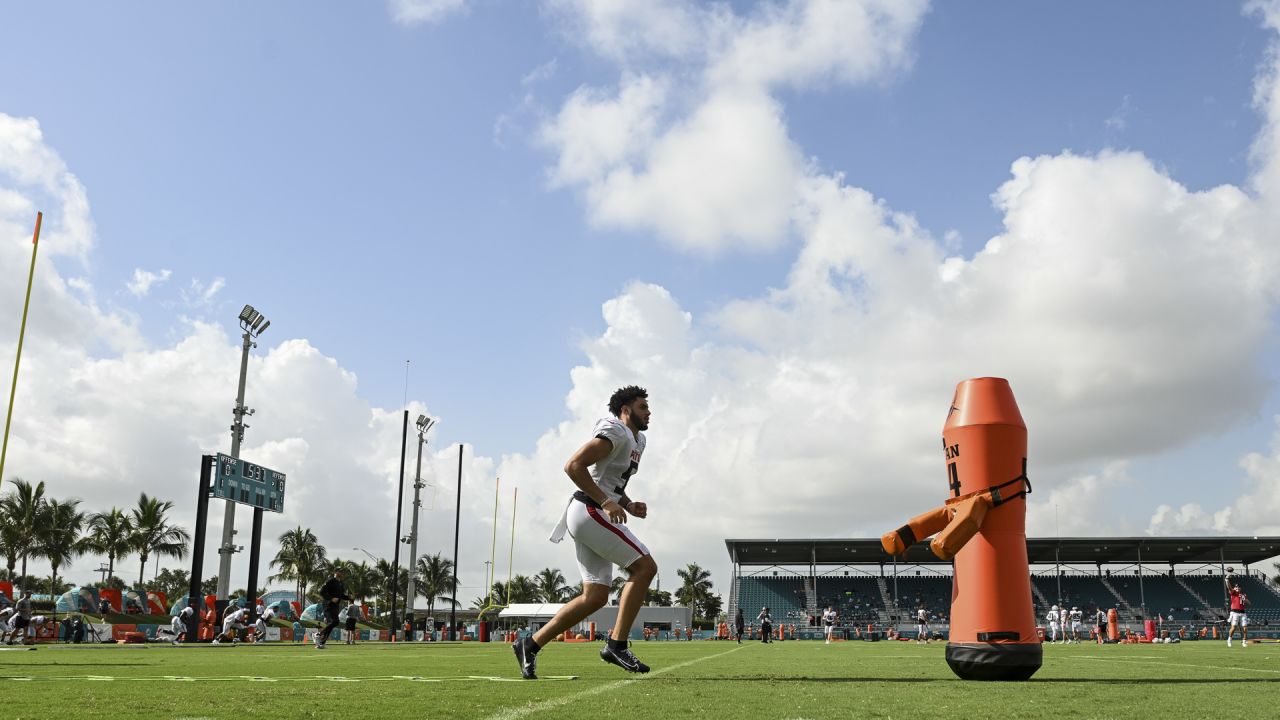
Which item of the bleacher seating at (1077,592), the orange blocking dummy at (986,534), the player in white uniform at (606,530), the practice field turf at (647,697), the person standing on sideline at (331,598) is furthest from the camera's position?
the bleacher seating at (1077,592)

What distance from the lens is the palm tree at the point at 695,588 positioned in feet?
355

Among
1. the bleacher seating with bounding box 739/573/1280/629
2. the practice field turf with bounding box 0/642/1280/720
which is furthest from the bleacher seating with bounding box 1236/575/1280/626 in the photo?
the practice field turf with bounding box 0/642/1280/720

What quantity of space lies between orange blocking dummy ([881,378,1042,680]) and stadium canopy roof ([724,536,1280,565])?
4948cm

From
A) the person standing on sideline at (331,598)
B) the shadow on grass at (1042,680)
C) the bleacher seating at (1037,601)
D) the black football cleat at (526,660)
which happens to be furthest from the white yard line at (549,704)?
the bleacher seating at (1037,601)

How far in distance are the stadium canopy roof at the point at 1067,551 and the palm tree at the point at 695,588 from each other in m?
44.8

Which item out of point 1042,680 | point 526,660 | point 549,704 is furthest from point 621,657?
point 1042,680

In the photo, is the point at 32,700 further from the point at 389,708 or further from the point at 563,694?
the point at 563,694

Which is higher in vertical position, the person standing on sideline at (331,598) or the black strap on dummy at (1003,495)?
the black strap on dummy at (1003,495)

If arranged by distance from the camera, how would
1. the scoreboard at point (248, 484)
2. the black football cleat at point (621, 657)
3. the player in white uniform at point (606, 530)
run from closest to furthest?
the player in white uniform at point (606, 530)
the black football cleat at point (621, 657)
the scoreboard at point (248, 484)

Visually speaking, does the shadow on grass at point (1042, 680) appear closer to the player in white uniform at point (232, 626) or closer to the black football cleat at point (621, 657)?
the black football cleat at point (621, 657)

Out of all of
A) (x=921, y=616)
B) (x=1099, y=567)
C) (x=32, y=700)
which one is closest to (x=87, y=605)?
(x=921, y=616)

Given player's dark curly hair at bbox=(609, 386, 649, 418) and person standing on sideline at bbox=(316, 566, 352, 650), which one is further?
person standing on sideline at bbox=(316, 566, 352, 650)

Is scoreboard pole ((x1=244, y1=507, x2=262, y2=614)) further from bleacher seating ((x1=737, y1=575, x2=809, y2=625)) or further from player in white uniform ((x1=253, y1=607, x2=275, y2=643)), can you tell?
bleacher seating ((x1=737, y1=575, x2=809, y2=625))

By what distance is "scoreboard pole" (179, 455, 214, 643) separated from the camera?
28.6 metres
